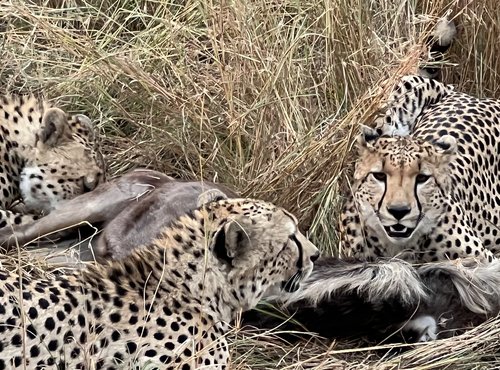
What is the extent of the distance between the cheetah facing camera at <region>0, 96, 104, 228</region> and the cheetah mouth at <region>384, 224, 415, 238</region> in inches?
44.3

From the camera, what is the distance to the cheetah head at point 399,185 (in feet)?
12.7

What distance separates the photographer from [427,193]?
3959 millimetres

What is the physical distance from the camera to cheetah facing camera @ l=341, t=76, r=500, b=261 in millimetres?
3902

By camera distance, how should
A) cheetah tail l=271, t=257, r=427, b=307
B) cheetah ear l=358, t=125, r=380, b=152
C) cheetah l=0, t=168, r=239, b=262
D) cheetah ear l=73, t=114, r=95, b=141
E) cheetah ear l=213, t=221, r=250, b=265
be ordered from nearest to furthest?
cheetah ear l=213, t=221, r=250, b=265 → cheetah tail l=271, t=257, r=427, b=307 → cheetah l=0, t=168, r=239, b=262 → cheetah ear l=358, t=125, r=380, b=152 → cheetah ear l=73, t=114, r=95, b=141

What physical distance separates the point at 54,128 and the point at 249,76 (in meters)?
0.75

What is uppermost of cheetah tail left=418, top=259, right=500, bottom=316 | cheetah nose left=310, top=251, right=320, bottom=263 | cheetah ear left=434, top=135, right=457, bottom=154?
cheetah ear left=434, top=135, right=457, bottom=154

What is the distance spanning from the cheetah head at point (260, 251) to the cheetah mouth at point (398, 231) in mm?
495

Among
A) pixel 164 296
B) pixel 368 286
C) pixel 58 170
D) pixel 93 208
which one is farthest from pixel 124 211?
pixel 368 286

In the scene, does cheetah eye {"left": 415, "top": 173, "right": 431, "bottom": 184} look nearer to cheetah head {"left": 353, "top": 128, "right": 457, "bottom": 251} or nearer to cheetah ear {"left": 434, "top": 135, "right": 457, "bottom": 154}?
cheetah head {"left": 353, "top": 128, "right": 457, "bottom": 251}

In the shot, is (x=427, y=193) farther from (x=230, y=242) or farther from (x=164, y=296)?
(x=164, y=296)

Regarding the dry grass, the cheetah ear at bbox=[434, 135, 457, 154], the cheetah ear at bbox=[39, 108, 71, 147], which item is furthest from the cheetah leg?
the cheetah ear at bbox=[434, 135, 457, 154]

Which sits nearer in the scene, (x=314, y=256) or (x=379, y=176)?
(x=314, y=256)

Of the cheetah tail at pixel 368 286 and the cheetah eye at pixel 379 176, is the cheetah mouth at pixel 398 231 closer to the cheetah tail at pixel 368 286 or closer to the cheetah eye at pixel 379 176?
the cheetah eye at pixel 379 176

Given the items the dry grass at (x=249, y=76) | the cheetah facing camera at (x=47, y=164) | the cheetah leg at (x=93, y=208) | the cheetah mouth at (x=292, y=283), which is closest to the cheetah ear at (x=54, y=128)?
the cheetah facing camera at (x=47, y=164)
